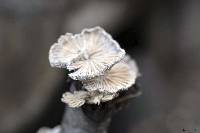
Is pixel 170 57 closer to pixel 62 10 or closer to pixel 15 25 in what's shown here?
pixel 62 10

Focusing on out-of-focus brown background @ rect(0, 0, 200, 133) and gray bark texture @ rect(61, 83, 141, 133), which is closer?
gray bark texture @ rect(61, 83, 141, 133)

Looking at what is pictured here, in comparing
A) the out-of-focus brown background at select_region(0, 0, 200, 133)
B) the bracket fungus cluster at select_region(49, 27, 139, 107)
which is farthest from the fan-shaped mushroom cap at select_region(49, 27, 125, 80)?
the out-of-focus brown background at select_region(0, 0, 200, 133)

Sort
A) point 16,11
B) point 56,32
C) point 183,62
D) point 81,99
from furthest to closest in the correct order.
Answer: point 183,62 < point 56,32 < point 16,11 < point 81,99

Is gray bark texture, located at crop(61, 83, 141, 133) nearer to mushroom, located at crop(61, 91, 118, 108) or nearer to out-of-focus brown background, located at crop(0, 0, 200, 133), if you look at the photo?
mushroom, located at crop(61, 91, 118, 108)

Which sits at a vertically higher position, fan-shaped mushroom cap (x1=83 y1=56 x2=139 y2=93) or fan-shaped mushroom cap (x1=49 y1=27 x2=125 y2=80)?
fan-shaped mushroom cap (x1=49 y1=27 x2=125 y2=80)

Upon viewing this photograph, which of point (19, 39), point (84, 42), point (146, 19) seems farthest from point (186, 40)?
point (84, 42)

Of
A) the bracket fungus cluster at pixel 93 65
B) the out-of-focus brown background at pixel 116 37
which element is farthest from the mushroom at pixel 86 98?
the out-of-focus brown background at pixel 116 37

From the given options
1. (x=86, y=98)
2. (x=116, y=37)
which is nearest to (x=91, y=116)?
(x=86, y=98)
